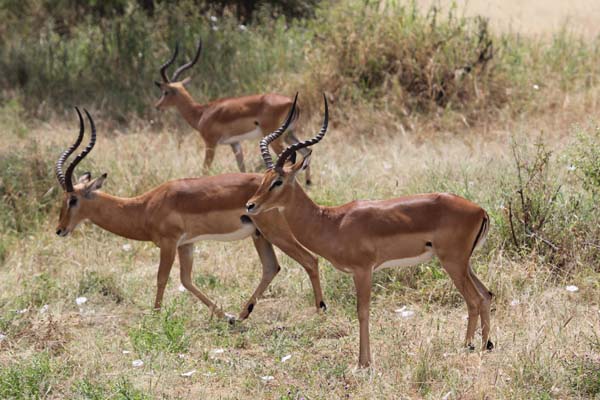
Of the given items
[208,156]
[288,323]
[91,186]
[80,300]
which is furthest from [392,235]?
[208,156]

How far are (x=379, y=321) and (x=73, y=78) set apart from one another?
826 centimetres

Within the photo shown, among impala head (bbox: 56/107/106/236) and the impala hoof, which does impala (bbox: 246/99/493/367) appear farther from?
impala head (bbox: 56/107/106/236)

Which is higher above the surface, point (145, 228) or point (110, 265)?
point (145, 228)

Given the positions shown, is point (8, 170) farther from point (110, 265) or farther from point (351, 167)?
point (351, 167)

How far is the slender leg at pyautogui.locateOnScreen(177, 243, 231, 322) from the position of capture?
7118 millimetres

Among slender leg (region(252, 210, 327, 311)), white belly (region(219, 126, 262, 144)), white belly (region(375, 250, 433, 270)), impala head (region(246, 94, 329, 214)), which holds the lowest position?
white belly (region(219, 126, 262, 144))

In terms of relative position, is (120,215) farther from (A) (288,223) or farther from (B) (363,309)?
(B) (363,309)

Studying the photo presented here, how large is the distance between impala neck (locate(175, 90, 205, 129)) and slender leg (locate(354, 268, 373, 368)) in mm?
5506

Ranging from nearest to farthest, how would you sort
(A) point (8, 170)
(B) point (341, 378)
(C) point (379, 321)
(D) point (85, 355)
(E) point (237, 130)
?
(B) point (341, 378), (D) point (85, 355), (C) point (379, 321), (A) point (8, 170), (E) point (237, 130)

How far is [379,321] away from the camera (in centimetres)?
677

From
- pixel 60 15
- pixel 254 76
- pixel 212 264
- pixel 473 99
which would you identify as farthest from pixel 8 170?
pixel 60 15

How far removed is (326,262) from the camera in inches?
305

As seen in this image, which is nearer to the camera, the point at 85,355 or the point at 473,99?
the point at 85,355

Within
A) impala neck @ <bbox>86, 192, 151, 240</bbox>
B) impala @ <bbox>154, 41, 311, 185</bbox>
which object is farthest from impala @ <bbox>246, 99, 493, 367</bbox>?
impala @ <bbox>154, 41, 311, 185</bbox>
